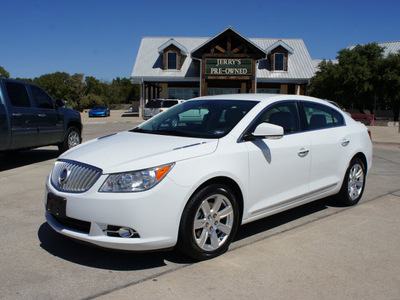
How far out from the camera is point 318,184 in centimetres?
494

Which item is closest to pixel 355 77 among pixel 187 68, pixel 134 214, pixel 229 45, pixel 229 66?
pixel 229 66

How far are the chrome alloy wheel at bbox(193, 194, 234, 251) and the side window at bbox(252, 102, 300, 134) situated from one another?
113cm

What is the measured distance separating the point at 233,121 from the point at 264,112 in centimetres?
42

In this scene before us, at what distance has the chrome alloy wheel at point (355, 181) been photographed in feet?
18.4

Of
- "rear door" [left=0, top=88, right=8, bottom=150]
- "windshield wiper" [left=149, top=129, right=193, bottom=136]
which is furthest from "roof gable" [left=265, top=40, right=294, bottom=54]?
"windshield wiper" [left=149, top=129, right=193, bottom=136]

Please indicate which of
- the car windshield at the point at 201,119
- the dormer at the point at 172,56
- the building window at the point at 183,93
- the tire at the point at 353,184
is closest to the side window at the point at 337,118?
the tire at the point at 353,184

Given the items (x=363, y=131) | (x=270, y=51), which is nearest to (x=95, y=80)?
(x=270, y=51)

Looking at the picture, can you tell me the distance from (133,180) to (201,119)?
5.11 ft

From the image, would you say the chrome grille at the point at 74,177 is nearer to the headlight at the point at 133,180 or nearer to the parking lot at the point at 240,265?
the headlight at the point at 133,180

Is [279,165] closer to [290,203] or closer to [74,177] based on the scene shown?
[290,203]

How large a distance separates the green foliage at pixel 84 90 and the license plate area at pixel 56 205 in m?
56.2

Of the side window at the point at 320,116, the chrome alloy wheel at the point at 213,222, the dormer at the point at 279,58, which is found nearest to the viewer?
the chrome alloy wheel at the point at 213,222

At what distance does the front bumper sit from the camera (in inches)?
129

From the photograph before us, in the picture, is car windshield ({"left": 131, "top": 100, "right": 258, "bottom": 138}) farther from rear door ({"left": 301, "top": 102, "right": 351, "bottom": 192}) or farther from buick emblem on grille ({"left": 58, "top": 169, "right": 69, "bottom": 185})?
buick emblem on grille ({"left": 58, "top": 169, "right": 69, "bottom": 185})
